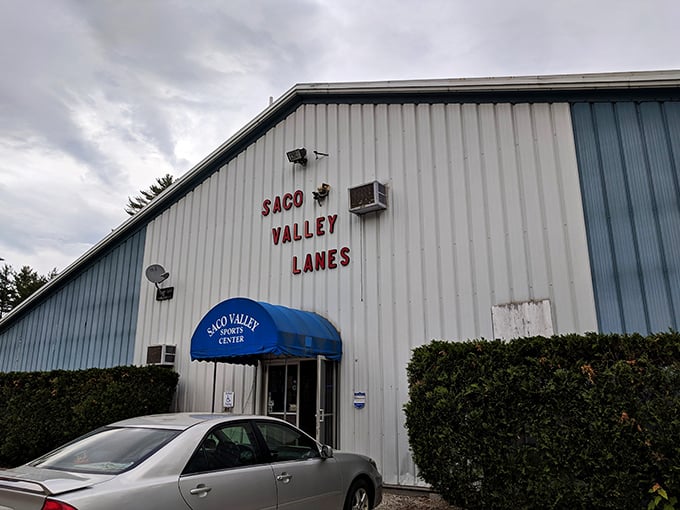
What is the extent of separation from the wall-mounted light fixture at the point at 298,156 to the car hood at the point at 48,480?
9.31 meters

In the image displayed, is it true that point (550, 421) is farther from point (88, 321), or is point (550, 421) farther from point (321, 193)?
point (88, 321)

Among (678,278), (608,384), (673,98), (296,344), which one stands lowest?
(608,384)

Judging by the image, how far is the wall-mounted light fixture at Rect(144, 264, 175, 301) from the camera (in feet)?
47.9

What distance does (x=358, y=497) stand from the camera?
6656 millimetres

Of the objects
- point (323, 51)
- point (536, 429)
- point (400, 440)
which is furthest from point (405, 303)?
point (323, 51)

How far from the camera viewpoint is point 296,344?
9898mm

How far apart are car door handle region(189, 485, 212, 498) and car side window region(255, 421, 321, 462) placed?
1023 millimetres

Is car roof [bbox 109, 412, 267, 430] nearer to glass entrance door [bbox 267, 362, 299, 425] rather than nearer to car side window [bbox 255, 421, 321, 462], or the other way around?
car side window [bbox 255, 421, 321, 462]

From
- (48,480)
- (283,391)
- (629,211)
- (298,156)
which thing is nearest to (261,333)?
(283,391)

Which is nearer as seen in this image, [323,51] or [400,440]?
[400,440]

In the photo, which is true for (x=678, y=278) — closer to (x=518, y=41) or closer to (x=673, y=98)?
(x=673, y=98)

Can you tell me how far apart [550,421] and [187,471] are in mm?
4401

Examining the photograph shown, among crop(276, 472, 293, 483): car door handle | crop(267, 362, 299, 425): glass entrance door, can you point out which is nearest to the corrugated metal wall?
crop(267, 362, 299, 425): glass entrance door

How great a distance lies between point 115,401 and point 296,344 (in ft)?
15.9
